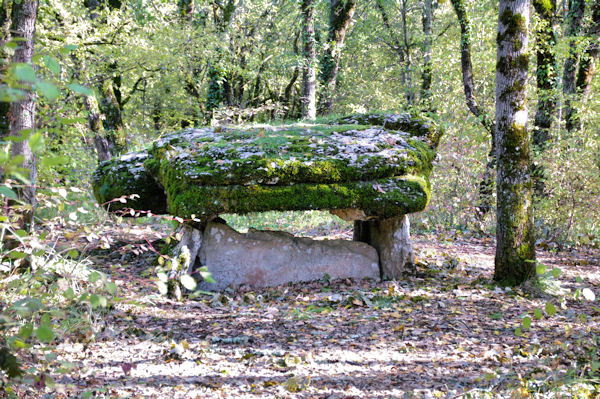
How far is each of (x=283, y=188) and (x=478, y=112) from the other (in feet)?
20.5

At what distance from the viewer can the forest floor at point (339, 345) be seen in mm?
2824

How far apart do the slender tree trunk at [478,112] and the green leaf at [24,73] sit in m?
8.42

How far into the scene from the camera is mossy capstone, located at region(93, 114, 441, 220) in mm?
4781

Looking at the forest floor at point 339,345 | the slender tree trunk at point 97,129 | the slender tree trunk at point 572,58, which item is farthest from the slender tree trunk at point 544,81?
the slender tree trunk at point 97,129

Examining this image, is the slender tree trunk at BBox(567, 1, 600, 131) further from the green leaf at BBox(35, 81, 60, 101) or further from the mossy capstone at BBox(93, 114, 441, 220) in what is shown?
the green leaf at BBox(35, 81, 60, 101)

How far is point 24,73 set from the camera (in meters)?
1.28

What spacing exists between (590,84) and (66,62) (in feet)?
35.4

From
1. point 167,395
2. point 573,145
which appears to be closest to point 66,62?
point 167,395

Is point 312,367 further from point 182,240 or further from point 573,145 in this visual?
point 573,145

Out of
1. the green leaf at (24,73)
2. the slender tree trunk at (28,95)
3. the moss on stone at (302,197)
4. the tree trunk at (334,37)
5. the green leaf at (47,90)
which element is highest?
the tree trunk at (334,37)

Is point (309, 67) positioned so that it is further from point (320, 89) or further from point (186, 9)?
point (186, 9)

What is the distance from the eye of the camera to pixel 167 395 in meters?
2.71

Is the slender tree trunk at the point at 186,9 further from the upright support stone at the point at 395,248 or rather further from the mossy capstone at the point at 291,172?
the upright support stone at the point at 395,248

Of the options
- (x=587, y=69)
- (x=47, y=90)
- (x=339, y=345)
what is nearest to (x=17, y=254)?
(x=47, y=90)
